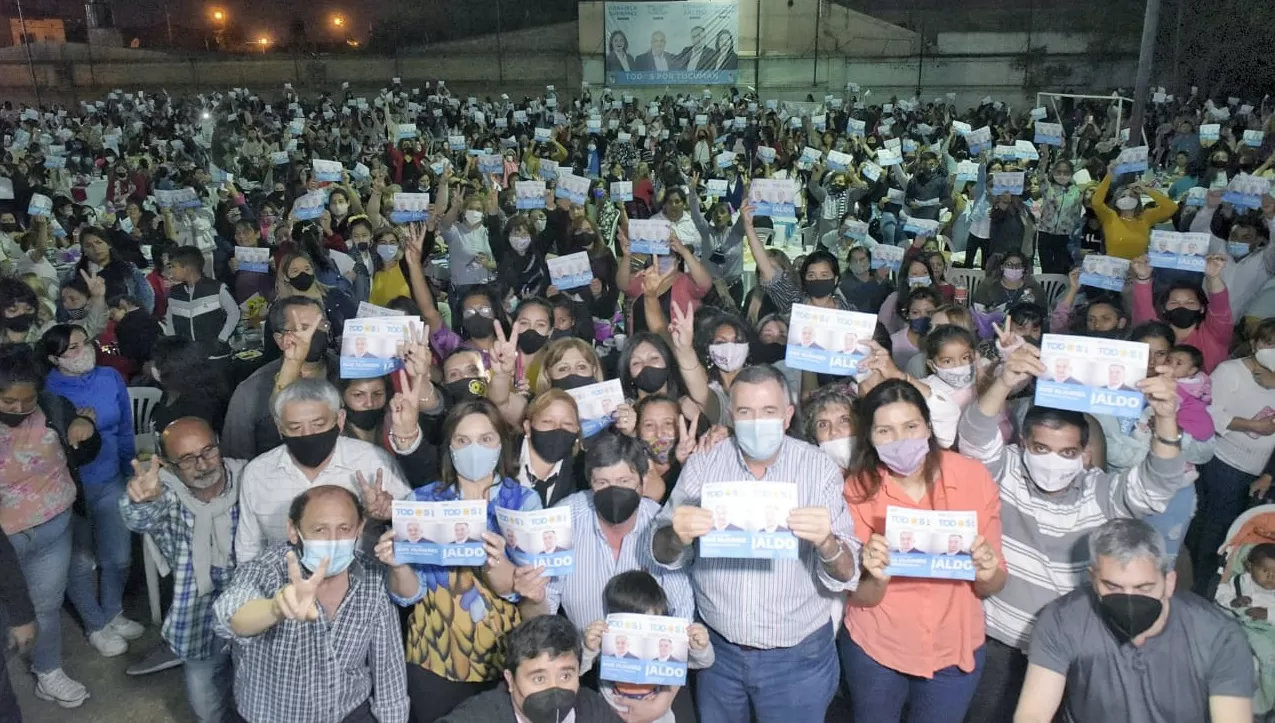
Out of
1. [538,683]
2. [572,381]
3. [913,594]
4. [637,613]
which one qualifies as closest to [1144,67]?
[572,381]

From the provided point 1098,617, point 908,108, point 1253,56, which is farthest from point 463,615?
point 1253,56

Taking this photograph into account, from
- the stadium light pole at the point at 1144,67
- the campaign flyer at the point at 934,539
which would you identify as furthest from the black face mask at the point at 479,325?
the stadium light pole at the point at 1144,67

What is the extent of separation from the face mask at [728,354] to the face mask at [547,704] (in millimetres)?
2032

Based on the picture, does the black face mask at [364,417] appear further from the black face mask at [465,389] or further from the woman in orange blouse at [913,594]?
the woman in orange blouse at [913,594]

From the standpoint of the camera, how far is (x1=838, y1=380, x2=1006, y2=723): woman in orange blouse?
2.87 meters

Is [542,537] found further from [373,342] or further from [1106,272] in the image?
[1106,272]

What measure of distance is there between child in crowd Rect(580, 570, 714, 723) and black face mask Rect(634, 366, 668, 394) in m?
1.45

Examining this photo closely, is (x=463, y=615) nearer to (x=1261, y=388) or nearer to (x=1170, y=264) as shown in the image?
(x=1261, y=388)

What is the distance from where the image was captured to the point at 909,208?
9594mm

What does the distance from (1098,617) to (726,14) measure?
23.8m

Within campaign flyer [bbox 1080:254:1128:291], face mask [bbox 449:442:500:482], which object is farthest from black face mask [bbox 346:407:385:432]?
campaign flyer [bbox 1080:254:1128:291]

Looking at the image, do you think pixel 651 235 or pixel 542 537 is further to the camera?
pixel 651 235

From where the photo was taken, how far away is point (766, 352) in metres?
4.79

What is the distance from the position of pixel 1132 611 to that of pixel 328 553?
2203mm
